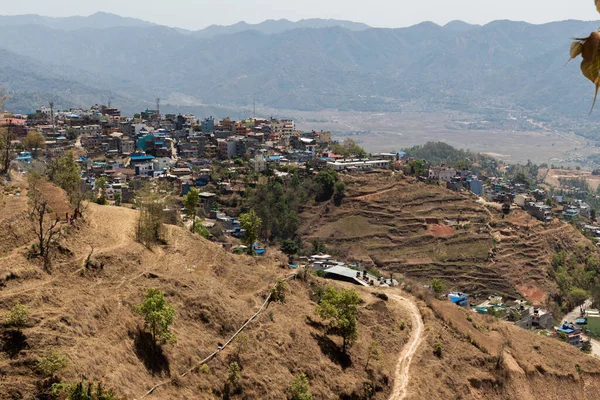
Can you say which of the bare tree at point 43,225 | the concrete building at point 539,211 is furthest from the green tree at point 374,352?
the concrete building at point 539,211

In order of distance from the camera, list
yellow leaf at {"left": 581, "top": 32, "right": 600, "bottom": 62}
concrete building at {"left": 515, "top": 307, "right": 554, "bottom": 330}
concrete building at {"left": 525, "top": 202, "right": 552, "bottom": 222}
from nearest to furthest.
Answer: yellow leaf at {"left": 581, "top": 32, "right": 600, "bottom": 62}, concrete building at {"left": 515, "top": 307, "right": 554, "bottom": 330}, concrete building at {"left": 525, "top": 202, "right": 552, "bottom": 222}

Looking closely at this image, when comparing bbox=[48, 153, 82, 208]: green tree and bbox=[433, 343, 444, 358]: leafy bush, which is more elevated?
bbox=[48, 153, 82, 208]: green tree

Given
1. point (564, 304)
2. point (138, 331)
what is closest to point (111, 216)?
point (138, 331)

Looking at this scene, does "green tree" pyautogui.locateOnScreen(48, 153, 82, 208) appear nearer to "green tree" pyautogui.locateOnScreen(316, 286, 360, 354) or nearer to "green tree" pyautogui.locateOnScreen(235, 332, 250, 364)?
"green tree" pyautogui.locateOnScreen(235, 332, 250, 364)

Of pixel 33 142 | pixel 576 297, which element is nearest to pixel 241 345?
pixel 576 297

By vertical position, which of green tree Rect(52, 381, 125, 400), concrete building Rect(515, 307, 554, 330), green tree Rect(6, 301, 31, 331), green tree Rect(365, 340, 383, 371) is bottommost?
concrete building Rect(515, 307, 554, 330)

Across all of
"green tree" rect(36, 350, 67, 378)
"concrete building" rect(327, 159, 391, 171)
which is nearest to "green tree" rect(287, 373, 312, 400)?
"green tree" rect(36, 350, 67, 378)

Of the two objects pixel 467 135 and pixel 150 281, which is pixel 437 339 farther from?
pixel 467 135
